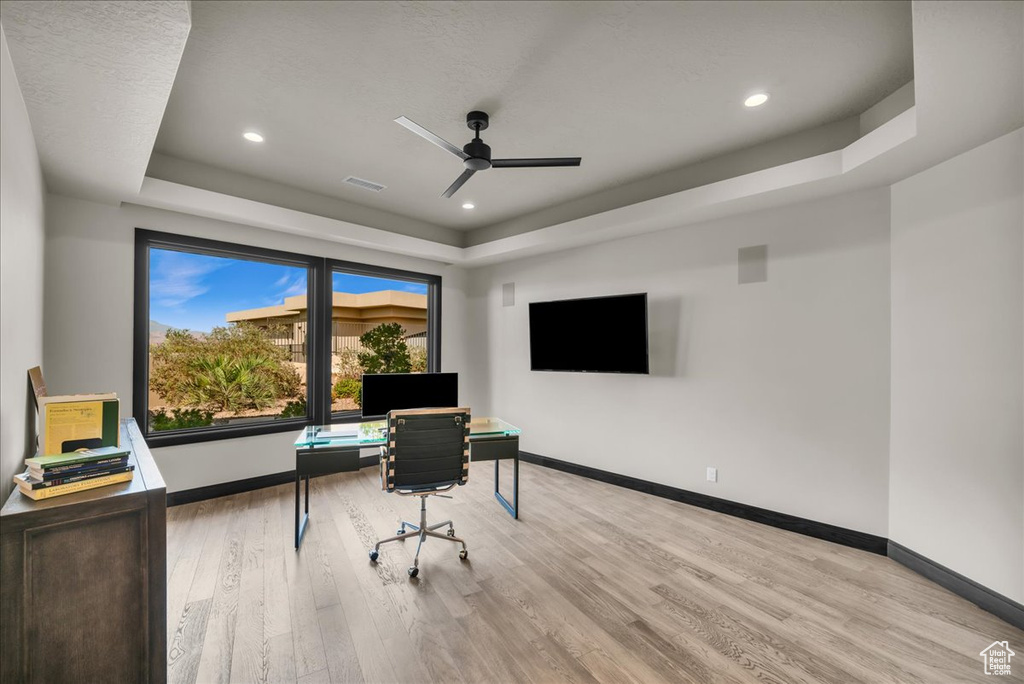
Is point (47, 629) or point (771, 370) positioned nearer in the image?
point (47, 629)

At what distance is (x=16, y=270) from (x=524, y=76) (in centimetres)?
267

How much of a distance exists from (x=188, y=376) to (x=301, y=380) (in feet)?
3.18

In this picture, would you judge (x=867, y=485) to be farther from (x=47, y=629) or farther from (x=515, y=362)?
(x=47, y=629)

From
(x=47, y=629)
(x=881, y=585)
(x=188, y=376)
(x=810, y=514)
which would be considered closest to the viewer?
(x=47, y=629)

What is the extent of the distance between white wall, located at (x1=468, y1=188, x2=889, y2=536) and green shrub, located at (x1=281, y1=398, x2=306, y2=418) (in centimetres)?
280

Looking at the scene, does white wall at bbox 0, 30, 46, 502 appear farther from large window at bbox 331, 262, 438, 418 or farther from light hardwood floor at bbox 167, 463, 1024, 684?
large window at bbox 331, 262, 438, 418

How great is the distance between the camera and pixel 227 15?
2033 mm

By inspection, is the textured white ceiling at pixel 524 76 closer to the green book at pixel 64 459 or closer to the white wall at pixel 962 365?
the white wall at pixel 962 365

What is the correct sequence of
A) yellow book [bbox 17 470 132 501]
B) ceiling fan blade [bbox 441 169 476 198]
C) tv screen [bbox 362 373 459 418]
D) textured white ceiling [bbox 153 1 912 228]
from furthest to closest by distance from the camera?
tv screen [bbox 362 373 459 418], ceiling fan blade [bbox 441 169 476 198], textured white ceiling [bbox 153 1 912 228], yellow book [bbox 17 470 132 501]

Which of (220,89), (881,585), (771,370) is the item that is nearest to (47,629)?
(220,89)

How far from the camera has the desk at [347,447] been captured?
305 cm

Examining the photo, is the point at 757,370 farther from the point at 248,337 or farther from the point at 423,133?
the point at 248,337

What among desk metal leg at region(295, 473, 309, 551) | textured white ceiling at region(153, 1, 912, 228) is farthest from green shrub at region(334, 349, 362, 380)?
textured white ceiling at region(153, 1, 912, 228)

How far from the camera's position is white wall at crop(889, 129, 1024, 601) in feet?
7.54
